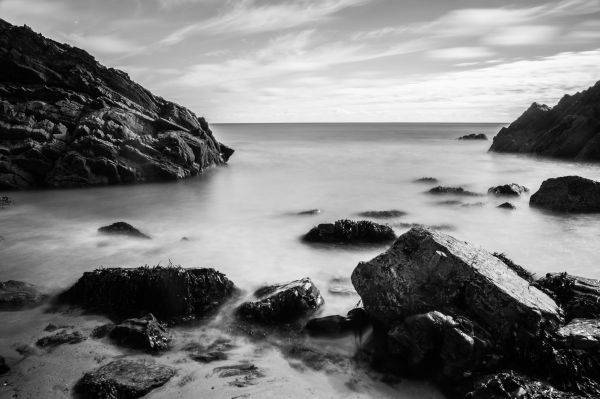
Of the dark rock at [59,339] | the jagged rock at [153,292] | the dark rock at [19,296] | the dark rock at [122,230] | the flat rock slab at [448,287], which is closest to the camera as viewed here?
the flat rock slab at [448,287]

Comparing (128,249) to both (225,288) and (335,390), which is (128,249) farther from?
(335,390)

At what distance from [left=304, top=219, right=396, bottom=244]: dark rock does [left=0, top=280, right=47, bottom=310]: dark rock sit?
24.0 ft

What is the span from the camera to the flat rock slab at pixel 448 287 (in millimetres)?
6059

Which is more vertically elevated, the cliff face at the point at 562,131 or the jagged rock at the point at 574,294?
the cliff face at the point at 562,131

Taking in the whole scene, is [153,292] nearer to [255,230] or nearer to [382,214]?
[255,230]

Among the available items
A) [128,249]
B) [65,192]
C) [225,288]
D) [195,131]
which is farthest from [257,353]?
[195,131]

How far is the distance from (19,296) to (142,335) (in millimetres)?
3655

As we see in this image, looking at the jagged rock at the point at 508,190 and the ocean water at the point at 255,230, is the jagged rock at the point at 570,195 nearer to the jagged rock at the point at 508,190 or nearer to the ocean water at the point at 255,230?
the ocean water at the point at 255,230

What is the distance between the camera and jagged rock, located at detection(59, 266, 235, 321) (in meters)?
7.89

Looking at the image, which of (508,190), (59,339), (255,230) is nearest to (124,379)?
(59,339)

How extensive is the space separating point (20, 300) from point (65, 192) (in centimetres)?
1405

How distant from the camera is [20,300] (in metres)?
8.20

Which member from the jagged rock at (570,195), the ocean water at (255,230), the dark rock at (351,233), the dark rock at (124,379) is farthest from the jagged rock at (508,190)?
the dark rock at (124,379)

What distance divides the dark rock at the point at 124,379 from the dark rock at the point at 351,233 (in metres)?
7.00
